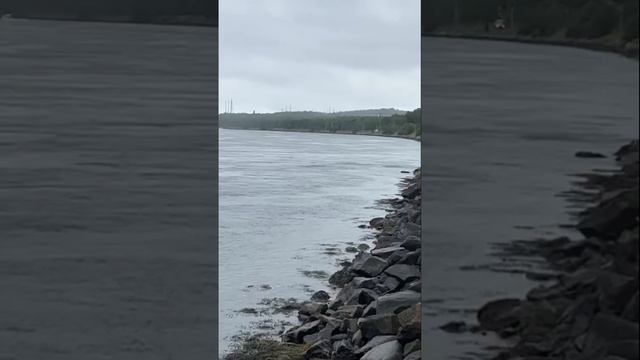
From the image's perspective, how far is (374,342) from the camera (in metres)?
5.45

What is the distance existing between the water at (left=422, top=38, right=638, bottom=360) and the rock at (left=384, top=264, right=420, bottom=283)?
4117 mm

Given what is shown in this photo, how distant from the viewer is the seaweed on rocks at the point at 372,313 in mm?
5133

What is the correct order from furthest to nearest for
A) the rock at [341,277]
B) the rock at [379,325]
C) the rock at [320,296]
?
1. the rock at [341,277]
2. the rock at [320,296]
3. the rock at [379,325]

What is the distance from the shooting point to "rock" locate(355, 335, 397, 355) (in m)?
5.31

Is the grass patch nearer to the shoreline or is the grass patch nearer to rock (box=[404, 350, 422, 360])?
rock (box=[404, 350, 422, 360])

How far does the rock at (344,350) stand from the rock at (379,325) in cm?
19

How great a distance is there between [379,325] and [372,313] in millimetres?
929

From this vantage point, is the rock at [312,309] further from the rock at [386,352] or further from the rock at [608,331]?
the rock at [608,331]
